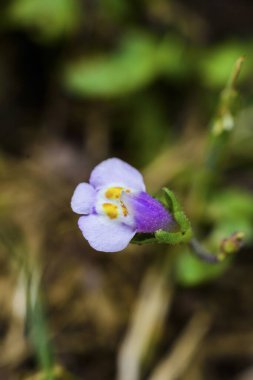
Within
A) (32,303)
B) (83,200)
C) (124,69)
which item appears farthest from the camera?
(124,69)

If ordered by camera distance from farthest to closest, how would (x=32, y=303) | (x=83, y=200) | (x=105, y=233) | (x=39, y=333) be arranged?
(x=32, y=303)
(x=39, y=333)
(x=83, y=200)
(x=105, y=233)

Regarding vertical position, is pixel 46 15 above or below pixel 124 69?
above

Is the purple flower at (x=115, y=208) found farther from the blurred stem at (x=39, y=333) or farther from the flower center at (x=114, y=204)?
the blurred stem at (x=39, y=333)

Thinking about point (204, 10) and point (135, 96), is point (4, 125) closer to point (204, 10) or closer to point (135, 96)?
point (135, 96)

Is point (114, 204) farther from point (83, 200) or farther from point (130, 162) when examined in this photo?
point (130, 162)

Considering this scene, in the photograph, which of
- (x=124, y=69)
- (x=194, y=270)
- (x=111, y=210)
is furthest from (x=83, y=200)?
(x=124, y=69)

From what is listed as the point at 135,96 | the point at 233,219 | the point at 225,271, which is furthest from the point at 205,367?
the point at 135,96

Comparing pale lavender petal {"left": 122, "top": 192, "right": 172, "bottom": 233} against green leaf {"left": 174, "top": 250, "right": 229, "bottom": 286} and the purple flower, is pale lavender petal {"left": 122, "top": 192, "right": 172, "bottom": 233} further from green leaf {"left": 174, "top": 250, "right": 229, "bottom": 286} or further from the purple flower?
green leaf {"left": 174, "top": 250, "right": 229, "bottom": 286}
